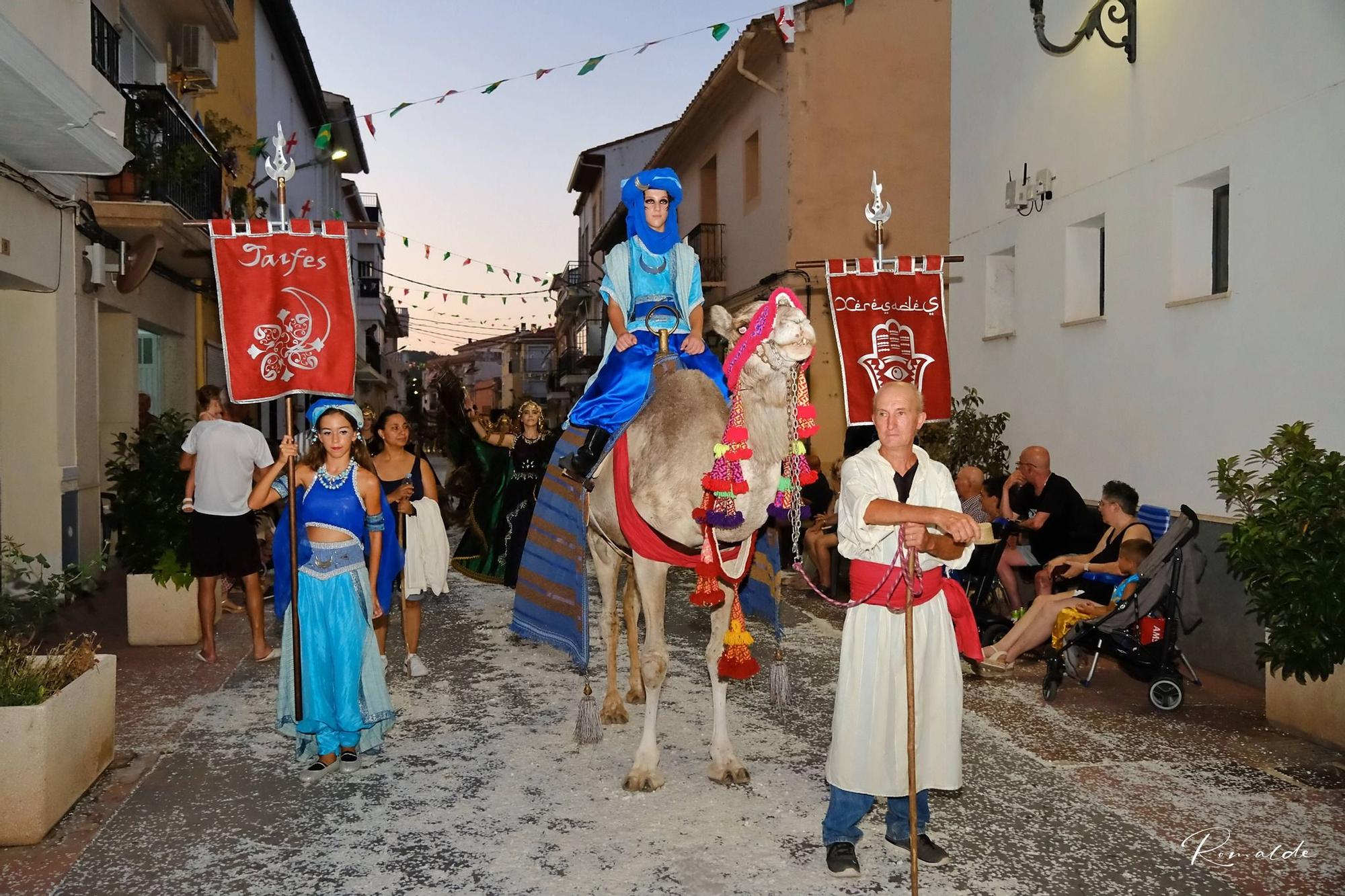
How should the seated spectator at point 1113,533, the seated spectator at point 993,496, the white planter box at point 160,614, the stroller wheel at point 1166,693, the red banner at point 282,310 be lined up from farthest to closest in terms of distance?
the seated spectator at point 993,496, the white planter box at point 160,614, the seated spectator at point 1113,533, the stroller wheel at point 1166,693, the red banner at point 282,310

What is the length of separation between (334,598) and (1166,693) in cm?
506

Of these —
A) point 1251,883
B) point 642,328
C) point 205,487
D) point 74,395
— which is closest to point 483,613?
point 205,487

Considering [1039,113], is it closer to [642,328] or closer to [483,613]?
[642,328]

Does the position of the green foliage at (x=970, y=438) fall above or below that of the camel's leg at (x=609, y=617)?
above

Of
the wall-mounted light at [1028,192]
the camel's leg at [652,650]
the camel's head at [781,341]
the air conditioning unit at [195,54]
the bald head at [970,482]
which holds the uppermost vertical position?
the air conditioning unit at [195,54]

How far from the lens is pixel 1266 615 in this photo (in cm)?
600

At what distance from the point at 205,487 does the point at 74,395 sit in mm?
2850

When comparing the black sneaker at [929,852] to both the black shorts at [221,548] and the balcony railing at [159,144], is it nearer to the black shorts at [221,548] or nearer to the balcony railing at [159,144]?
the black shorts at [221,548]

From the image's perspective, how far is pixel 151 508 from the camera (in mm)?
8695

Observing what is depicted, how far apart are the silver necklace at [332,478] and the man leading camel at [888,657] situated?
2.77 metres

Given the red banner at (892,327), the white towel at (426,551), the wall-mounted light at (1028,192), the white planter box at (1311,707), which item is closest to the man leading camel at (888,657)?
the white planter box at (1311,707)

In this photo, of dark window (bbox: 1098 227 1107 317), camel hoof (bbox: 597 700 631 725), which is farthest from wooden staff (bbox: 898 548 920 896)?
dark window (bbox: 1098 227 1107 317)

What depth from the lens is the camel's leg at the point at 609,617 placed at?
21.2 ft

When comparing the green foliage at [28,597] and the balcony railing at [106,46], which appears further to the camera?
the balcony railing at [106,46]
